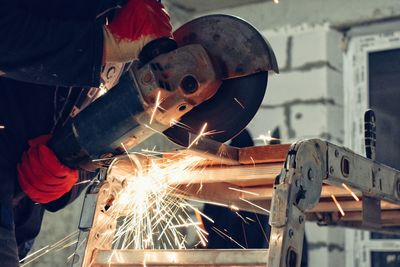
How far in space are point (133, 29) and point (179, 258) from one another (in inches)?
25.9

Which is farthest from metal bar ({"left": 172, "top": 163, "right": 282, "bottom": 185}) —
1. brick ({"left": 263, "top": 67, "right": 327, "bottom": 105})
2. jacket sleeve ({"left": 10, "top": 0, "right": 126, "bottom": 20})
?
brick ({"left": 263, "top": 67, "right": 327, "bottom": 105})

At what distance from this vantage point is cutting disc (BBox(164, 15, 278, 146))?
176cm

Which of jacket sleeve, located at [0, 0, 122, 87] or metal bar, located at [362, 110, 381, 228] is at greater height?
jacket sleeve, located at [0, 0, 122, 87]

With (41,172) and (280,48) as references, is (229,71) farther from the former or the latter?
(280,48)

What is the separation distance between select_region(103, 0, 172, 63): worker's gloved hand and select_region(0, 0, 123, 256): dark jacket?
0.05m

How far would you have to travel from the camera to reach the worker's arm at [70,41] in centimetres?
169

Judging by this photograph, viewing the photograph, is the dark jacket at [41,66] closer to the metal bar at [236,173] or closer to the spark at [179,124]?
the spark at [179,124]

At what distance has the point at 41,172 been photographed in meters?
1.82

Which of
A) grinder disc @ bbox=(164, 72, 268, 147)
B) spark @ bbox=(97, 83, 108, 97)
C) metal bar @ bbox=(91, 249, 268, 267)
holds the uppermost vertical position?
spark @ bbox=(97, 83, 108, 97)

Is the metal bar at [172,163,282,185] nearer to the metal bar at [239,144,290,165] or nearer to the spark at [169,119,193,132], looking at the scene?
the metal bar at [239,144,290,165]

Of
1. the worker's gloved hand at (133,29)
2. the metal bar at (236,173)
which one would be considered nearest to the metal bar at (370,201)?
the metal bar at (236,173)

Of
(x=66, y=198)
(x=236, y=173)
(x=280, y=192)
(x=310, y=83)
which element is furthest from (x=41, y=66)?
(x=310, y=83)

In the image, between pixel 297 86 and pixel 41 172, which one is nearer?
pixel 41 172

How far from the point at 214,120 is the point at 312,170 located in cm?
55
